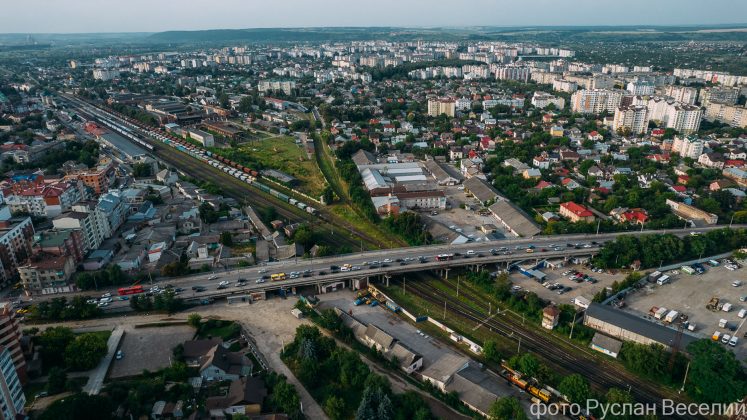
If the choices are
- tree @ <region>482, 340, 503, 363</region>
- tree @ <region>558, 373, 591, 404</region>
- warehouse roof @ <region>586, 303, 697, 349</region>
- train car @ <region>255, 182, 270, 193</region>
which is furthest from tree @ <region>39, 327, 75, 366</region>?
warehouse roof @ <region>586, 303, 697, 349</region>

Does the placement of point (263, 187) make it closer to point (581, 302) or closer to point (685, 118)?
point (581, 302)

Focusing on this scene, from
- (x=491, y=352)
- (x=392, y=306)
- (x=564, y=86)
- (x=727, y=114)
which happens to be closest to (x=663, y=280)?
(x=491, y=352)

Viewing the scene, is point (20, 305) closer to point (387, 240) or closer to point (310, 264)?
point (310, 264)

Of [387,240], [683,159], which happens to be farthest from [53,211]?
[683,159]

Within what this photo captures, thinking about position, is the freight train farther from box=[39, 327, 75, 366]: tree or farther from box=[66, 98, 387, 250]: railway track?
box=[39, 327, 75, 366]: tree

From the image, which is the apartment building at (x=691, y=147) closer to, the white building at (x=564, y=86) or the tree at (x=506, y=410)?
the white building at (x=564, y=86)

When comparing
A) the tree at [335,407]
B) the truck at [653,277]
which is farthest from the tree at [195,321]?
Answer: the truck at [653,277]
